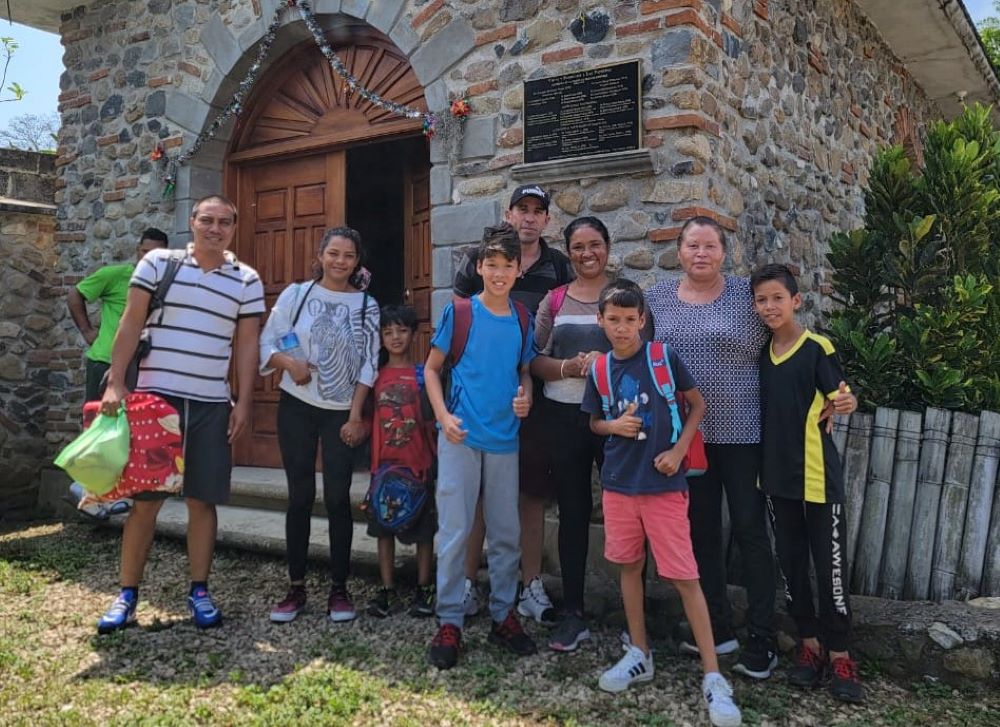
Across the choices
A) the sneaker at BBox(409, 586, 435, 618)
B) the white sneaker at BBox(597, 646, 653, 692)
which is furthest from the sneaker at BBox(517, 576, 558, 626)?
the white sneaker at BBox(597, 646, 653, 692)

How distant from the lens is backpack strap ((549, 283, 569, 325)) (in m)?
3.27

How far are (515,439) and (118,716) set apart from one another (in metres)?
1.72

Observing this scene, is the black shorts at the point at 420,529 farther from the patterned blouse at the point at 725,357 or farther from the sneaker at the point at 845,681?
the sneaker at the point at 845,681

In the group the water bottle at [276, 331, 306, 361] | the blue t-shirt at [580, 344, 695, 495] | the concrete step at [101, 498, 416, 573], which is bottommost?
the concrete step at [101, 498, 416, 573]

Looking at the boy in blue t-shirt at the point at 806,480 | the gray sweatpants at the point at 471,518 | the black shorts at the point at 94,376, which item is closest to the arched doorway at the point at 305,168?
the black shorts at the point at 94,376

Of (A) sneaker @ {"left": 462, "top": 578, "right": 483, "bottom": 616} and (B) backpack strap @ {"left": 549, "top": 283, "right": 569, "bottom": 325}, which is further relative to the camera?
(A) sneaker @ {"left": 462, "top": 578, "right": 483, "bottom": 616}

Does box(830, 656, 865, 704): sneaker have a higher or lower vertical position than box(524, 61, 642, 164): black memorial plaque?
lower

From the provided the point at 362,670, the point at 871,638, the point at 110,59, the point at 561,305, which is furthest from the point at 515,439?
the point at 110,59

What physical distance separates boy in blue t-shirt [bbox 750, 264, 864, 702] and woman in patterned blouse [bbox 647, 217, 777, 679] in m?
0.07

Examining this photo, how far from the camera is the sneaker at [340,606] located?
3.46m

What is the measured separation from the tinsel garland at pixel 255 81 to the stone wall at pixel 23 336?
1729mm

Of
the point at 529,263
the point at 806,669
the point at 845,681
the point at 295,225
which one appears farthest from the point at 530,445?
the point at 295,225

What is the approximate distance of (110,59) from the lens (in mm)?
6215

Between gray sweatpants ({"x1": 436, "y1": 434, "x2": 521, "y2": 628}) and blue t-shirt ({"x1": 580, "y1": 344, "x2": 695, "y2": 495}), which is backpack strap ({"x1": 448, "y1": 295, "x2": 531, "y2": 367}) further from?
blue t-shirt ({"x1": 580, "y1": 344, "x2": 695, "y2": 495})
